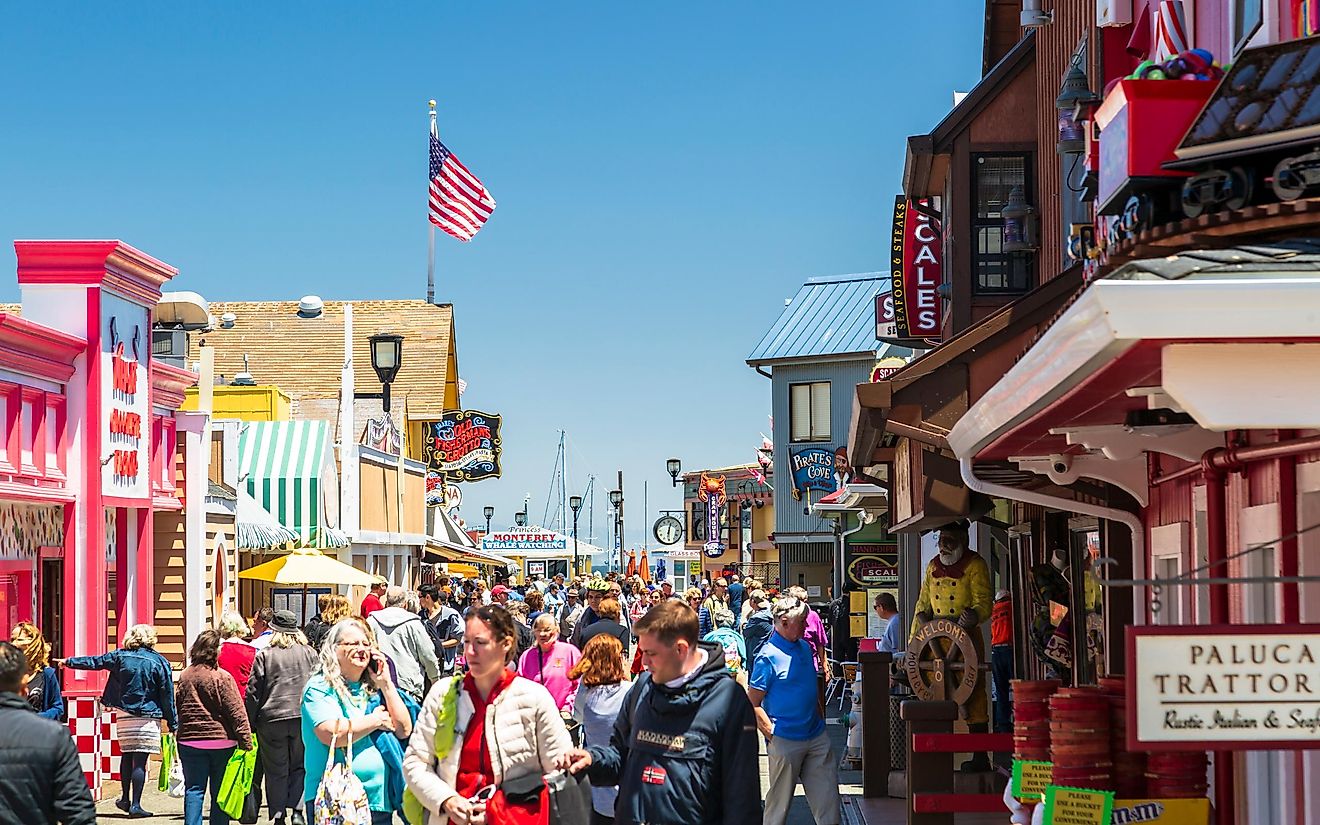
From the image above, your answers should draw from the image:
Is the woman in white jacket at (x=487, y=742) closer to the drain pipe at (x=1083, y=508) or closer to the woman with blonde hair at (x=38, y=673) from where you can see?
the drain pipe at (x=1083, y=508)

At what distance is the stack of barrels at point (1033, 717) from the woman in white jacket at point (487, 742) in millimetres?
2012

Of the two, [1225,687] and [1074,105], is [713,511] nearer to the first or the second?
[1074,105]

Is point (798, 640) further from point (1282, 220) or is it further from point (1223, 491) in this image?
point (1282, 220)

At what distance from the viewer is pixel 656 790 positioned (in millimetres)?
6980

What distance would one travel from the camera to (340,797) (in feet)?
30.2

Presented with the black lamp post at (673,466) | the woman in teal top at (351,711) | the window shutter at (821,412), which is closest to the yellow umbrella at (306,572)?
the woman in teal top at (351,711)

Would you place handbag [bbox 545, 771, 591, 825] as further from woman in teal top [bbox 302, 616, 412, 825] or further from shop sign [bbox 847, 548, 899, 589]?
shop sign [bbox 847, 548, 899, 589]

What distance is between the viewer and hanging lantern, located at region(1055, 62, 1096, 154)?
10.6 metres

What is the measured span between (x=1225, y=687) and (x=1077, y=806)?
1.67 m

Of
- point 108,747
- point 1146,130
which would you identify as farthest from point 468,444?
point 1146,130

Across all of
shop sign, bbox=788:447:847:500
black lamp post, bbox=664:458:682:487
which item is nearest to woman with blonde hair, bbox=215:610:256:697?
shop sign, bbox=788:447:847:500

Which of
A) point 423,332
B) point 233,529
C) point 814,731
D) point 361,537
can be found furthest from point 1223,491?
point 423,332

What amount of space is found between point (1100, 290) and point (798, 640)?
8695mm

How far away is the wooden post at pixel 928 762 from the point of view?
38.4 feet
